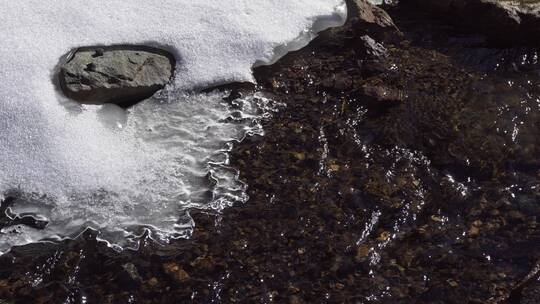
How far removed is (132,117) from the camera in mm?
3984

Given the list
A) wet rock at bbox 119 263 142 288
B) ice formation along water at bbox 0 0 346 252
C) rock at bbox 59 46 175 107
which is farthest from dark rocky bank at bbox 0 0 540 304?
rock at bbox 59 46 175 107

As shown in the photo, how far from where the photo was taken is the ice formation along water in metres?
3.52

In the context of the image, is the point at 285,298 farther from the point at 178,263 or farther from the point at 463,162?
the point at 463,162

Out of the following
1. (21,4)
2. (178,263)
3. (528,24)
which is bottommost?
(178,263)

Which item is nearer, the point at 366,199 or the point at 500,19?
the point at 366,199

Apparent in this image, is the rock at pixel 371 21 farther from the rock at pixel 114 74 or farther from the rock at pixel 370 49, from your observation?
the rock at pixel 114 74

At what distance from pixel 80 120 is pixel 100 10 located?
1058 millimetres

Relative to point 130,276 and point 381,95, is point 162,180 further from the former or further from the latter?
point 381,95

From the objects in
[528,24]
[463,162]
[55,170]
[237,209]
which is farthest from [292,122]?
[528,24]

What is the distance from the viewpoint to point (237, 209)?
3.58 meters

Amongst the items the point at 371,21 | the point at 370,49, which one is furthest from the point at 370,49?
the point at 371,21

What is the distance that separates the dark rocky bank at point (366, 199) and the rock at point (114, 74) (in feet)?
1.79

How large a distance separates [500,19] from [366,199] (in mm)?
2052

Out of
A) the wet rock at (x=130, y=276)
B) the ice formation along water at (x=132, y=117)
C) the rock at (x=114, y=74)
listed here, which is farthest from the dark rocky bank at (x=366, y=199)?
A: the rock at (x=114, y=74)
